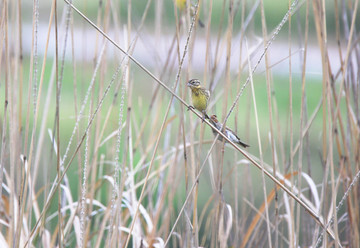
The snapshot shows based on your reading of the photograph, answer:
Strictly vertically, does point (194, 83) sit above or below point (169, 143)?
above

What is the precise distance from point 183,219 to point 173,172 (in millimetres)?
221

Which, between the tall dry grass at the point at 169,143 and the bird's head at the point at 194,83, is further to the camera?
the bird's head at the point at 194,83

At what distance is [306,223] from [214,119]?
68cm

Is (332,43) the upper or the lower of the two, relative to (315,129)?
upper

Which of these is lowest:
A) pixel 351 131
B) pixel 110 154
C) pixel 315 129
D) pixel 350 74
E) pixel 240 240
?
pixel 315 129

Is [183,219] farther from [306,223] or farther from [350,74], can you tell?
[350,74]

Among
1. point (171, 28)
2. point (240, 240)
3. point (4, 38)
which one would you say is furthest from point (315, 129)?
point (4, 38)

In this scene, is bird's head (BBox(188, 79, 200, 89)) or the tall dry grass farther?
bird's head (BBox(188, 79, 200, 89))

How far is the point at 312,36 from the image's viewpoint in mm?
9852

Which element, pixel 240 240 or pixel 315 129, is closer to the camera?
pixel 240 240

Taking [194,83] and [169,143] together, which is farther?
[169,143]

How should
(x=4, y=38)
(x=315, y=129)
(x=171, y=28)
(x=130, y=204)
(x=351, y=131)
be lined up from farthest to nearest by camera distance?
(x=171, y=28)
(x=315, y=129)
(x=130, y=204)
(x=351, y=131)
(x=4, y=38)

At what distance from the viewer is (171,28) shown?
8656 mm

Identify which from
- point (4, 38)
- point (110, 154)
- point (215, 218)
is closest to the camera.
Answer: point (4, 38)
